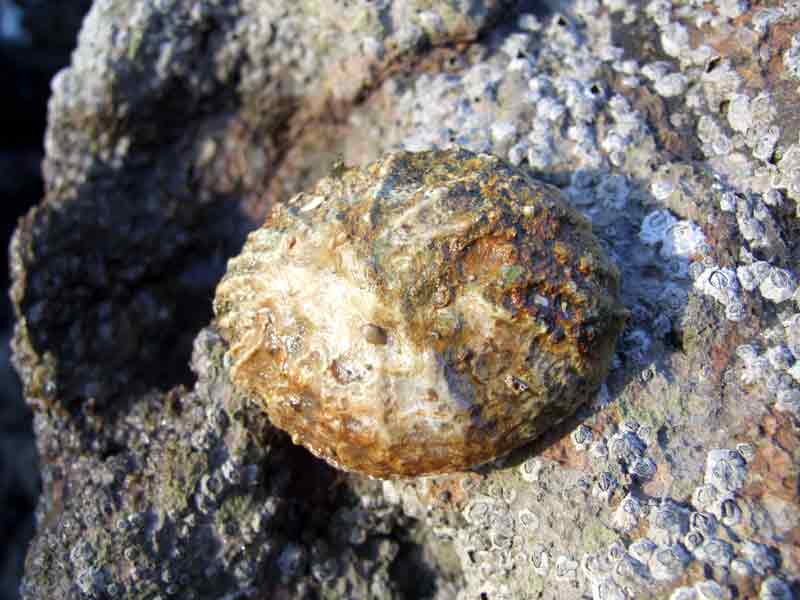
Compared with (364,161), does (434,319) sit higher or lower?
higher

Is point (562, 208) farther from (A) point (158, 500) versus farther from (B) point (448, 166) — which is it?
(A) point (158, 500)

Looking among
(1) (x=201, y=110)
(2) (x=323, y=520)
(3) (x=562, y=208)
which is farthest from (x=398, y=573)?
(1) (x=201, y=110)

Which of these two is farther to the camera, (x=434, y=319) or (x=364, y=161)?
(x=364, y=161)
